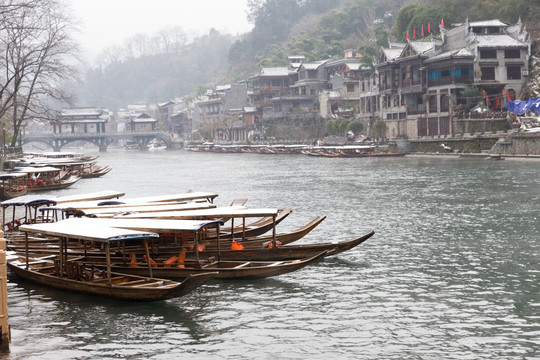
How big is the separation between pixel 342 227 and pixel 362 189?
15587mm

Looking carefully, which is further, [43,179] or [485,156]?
[485,156]

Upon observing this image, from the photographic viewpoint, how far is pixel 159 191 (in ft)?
154

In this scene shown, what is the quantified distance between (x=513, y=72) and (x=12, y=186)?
5257cm

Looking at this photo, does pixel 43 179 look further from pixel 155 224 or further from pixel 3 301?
pixel 3 301

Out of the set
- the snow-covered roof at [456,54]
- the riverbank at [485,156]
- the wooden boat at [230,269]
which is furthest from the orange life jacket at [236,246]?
the snow-covered roof at [456,54]

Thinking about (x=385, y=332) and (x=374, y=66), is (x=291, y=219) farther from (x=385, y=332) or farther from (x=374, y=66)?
(x=374, y=66)

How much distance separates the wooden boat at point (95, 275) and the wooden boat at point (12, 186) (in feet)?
66.6

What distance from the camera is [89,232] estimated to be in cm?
1680

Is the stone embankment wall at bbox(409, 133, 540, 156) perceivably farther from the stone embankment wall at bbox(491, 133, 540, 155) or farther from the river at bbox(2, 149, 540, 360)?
the river at bbox(2, 149, 540, 360)

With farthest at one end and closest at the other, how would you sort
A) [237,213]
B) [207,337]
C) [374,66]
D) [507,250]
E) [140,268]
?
[374,66]
[507,250]
[237,213]
[140,268]
[207,337]

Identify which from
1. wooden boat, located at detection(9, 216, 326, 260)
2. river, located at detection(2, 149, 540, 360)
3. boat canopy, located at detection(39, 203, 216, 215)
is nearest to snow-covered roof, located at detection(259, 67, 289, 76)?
river, located at detection(2, 149, 540, 360)

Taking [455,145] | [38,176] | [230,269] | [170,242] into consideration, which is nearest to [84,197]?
[170,242]

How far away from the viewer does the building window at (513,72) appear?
241 ft

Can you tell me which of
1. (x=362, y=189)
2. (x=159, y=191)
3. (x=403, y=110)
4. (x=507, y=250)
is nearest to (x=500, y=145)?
(x=403, y=110)
